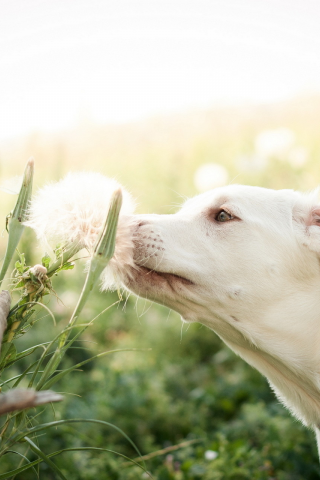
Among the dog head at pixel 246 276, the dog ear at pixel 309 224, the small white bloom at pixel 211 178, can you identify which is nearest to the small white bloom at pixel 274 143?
the small white bloom at pixel 211 178

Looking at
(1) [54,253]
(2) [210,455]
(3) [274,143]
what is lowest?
(2) [210,455]

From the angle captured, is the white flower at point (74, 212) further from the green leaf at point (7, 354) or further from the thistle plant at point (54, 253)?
the green leaf at point (7, 354)

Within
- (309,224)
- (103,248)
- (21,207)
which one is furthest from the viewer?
(309,224)

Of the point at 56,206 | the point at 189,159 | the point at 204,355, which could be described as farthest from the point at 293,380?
the point at 189,159

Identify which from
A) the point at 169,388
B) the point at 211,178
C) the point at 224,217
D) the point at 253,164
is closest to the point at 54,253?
the point at 224,217

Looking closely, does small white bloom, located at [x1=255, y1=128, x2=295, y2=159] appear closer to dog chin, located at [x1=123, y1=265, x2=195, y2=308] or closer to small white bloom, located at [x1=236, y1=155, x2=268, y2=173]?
small white bloom, located at [x1=236, y1=155, x2=268, y2=173]

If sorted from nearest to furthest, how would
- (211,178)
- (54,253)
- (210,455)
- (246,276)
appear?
1. (54,253)
2. (246,276)
3. (210,455)
4. (211,178)

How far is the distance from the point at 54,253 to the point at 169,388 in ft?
10.2

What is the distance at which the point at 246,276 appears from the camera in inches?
67.3

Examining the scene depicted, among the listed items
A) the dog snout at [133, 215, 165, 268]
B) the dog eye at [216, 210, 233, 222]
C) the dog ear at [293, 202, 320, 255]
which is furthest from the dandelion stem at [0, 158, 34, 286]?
the dog ear at [293, 202, 320, 255]

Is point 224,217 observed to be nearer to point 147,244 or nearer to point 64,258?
point 147,244

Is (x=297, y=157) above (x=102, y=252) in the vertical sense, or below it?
below

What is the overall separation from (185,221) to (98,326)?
11.9 feet

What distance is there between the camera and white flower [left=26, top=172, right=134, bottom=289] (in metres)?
1.24
